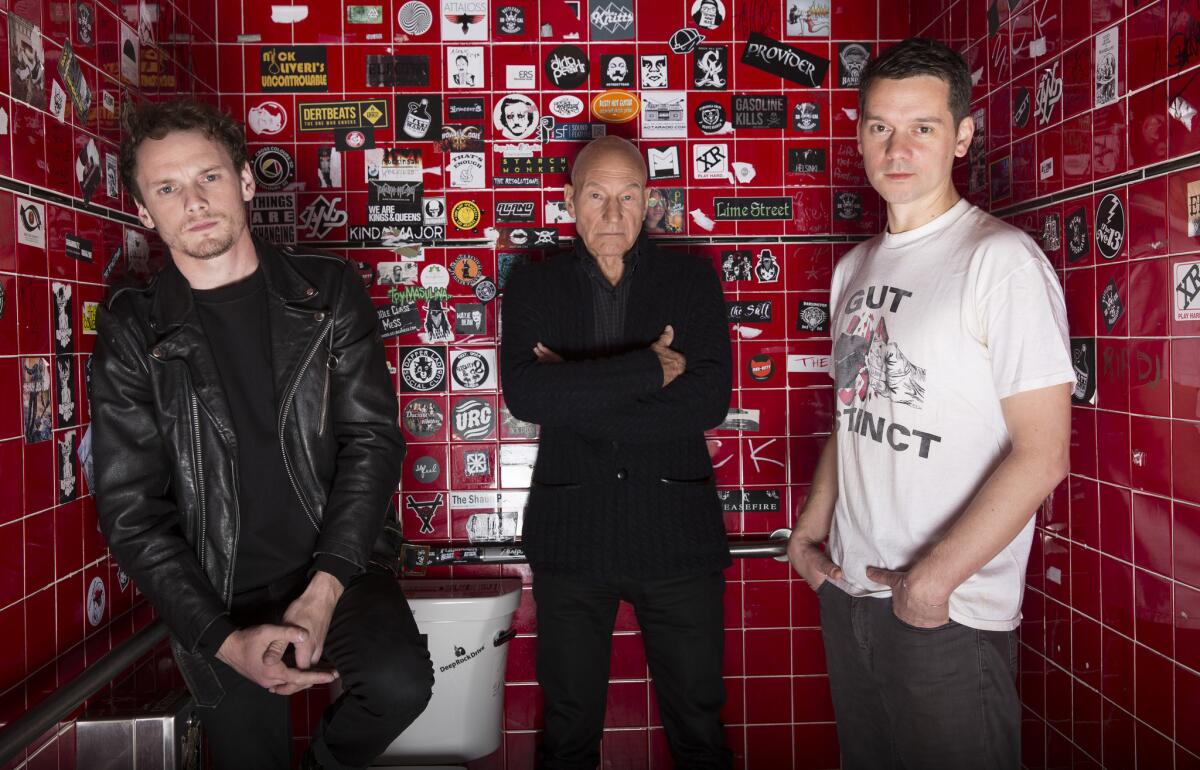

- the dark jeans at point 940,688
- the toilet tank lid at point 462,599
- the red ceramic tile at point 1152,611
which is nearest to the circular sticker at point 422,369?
the toilet tank lid at point 462,599

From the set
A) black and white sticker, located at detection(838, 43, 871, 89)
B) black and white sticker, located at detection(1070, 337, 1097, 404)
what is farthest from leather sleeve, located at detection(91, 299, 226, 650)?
black and white sticker, located at detection(838, 43, 871, 89)

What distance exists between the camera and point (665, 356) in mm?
2018

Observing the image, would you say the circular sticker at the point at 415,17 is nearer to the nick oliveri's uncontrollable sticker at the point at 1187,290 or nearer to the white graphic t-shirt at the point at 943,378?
the white graphic t-shirt at the point at 943,378

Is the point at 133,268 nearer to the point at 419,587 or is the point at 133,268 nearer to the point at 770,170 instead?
the point at 419,587

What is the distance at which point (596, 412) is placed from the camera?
1.95m

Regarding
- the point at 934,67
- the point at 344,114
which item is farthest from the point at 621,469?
the point at 344,114

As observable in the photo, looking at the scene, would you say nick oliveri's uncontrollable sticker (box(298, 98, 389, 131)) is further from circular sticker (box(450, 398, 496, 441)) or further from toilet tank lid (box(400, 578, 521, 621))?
toilet tank lid (box(400, 578, 521, 621))

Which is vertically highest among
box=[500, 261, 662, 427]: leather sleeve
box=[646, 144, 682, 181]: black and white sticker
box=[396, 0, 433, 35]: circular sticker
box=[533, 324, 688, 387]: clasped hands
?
box=[396, 0, 433, 35]: circular sticker

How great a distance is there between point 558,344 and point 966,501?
3.53 feet

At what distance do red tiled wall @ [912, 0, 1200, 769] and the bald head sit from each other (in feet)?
3.10

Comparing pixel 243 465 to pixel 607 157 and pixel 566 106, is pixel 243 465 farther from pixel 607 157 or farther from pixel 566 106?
pixel 566 106

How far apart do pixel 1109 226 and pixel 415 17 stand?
196 cm

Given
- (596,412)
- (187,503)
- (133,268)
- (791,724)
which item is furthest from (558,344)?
(791,724)

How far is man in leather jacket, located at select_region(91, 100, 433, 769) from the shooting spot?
164 centimetres
